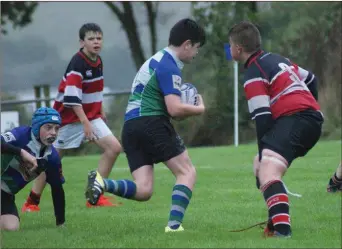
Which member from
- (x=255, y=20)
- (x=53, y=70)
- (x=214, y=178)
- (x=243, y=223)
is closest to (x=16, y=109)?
(x=53, y=70)

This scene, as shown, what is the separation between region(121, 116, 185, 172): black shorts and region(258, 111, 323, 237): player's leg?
78 cm

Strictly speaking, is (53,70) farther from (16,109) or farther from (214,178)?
(214,178)

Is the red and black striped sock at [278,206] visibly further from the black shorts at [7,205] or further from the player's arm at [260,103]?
the black shorts at [7,205]

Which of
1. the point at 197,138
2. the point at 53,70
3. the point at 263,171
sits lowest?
the point at 197,138

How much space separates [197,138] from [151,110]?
1559cm

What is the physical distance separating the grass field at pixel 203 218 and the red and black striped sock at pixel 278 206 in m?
0.13

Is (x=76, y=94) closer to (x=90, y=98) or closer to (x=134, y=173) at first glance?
(x=90, y=98)

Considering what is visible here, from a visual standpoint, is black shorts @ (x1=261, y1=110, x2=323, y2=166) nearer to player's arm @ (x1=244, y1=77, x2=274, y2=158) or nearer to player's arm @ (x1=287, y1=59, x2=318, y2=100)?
player's arm @ (x1=244, y1=77, x2=274, y2=158)

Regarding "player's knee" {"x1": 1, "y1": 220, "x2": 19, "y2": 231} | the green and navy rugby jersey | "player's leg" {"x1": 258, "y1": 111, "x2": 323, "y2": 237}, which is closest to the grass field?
"player's knee" {"x1": 1, "y1": 220, "x2": 19, "y2": 231}

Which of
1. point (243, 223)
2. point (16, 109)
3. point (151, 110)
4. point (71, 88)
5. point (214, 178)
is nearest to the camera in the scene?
point (151, 110)

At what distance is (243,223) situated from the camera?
8.34 metres

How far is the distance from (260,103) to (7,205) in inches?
109

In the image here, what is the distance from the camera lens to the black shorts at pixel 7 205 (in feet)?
28.2

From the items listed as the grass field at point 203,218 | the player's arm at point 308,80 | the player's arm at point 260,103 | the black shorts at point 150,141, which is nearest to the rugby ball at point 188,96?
the black shorts at point 150,141
